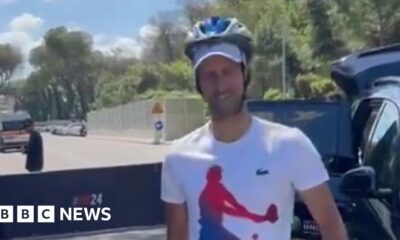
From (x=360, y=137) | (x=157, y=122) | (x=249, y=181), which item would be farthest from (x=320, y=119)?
(x=157, y=122)

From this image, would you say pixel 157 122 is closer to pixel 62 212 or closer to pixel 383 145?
pixel 62 212

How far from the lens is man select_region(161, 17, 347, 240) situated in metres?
2.69

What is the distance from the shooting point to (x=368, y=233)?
463 centimetres

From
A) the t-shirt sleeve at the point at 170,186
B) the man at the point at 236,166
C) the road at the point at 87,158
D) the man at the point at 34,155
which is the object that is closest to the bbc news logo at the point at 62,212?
the man at the point at 34,155

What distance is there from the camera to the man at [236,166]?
2.69 metres

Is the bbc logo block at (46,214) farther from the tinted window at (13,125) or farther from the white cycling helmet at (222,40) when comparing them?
the tinted window at (13,125)

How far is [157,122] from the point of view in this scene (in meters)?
49.6

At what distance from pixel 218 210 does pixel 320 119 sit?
2.92 metres

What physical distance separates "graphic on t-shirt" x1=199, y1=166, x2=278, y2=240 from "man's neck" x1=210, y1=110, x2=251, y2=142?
93 millimetres

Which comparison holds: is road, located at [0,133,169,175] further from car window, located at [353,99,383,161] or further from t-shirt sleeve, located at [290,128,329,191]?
t-shirt sleeve, located at [290,128,329,191]

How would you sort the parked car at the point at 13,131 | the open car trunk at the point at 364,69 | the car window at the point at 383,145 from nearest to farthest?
→ the car window at the point at 383,145
the open car trunk at the point at 364,69
the parked car at the point at 13,131

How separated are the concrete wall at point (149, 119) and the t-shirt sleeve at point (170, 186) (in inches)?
1346

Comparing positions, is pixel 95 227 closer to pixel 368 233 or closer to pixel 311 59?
pixel 368 233

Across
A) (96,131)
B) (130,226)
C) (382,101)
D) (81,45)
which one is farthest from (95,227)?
(81,45)
